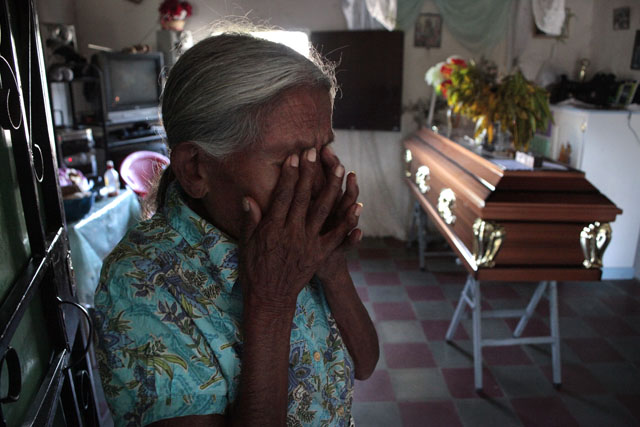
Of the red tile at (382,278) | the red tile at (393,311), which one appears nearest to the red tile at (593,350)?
the red tile at (393,311)

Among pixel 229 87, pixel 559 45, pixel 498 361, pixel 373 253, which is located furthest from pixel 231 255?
pixel 559 45

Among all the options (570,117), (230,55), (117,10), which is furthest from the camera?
(117,10)

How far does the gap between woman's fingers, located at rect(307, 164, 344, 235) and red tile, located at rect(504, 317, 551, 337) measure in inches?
121

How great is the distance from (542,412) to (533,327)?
3.30ft

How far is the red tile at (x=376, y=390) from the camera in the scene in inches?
112

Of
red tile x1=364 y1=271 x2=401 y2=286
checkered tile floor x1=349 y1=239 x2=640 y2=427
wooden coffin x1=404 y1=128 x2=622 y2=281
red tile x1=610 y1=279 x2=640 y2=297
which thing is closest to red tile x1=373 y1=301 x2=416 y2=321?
checkered tile floor x1=349 y1=239 x2=640 y2=427

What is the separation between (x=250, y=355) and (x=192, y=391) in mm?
113

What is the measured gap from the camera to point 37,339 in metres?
1.02

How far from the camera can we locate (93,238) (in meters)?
2.88

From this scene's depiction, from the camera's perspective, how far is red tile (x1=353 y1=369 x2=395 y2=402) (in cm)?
284

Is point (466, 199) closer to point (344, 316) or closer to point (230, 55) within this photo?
point (344, 316)

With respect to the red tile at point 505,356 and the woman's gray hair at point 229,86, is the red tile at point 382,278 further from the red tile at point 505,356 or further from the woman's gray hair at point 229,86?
the woman's gray hair at point 229,86

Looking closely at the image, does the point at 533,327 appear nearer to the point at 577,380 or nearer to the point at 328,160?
the point at 577,380

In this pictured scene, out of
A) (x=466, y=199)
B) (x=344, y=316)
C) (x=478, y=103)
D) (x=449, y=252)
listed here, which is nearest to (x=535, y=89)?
(x=478, y=103)
